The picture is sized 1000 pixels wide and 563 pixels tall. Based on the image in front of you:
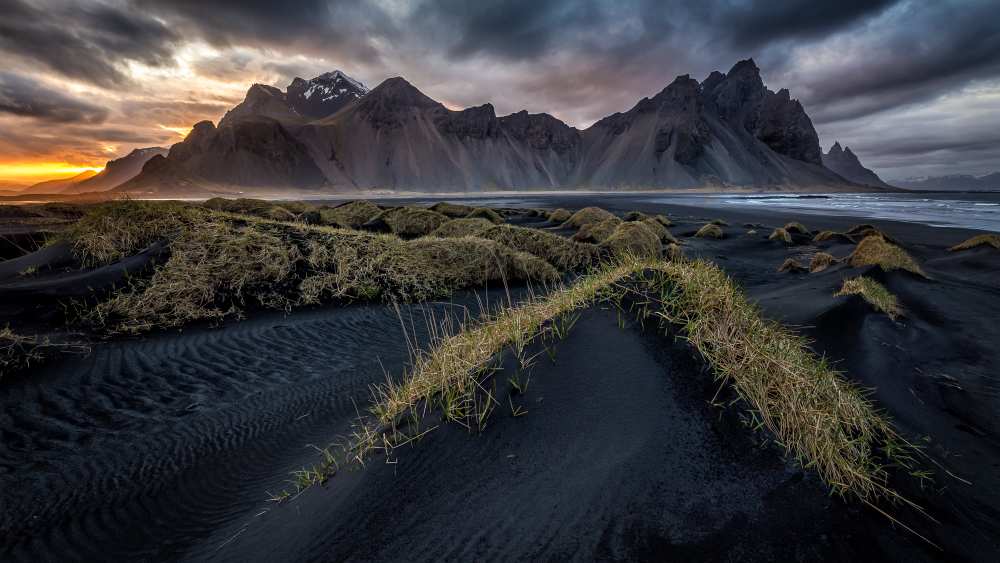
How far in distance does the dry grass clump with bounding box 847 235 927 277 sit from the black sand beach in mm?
3871

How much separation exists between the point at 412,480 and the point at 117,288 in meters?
6.31

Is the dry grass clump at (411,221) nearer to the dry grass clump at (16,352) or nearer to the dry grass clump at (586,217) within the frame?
the dry grass clump at (586,217)

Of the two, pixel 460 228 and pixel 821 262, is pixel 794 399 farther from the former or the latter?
pixel 460 228

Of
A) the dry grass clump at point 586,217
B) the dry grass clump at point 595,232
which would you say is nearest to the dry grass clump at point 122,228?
the dry grass clump at point 595,232

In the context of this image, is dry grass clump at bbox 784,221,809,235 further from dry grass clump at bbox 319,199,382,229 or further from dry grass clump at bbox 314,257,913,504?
dry grass clump at bbox 319,199,382,229

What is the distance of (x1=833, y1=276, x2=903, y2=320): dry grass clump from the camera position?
21.1ft

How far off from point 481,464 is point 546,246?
9235 millimetres

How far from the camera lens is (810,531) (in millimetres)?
1897

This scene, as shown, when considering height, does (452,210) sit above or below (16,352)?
above

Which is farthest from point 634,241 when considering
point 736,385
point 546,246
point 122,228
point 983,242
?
point 122,228

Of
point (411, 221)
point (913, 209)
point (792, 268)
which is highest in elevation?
point (411, 221)

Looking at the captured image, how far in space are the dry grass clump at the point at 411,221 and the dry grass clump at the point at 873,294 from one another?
11653 millimetres

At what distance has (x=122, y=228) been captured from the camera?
276 inches

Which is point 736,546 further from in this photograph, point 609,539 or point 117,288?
point 117,288
